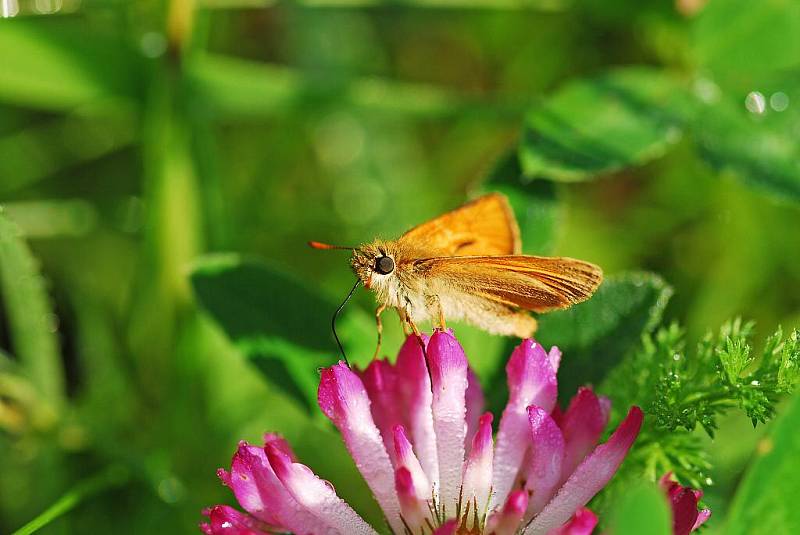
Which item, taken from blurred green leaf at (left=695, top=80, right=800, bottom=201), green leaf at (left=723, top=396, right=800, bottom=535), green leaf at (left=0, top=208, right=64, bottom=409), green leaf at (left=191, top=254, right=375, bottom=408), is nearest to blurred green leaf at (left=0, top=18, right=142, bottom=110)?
green leaf at (left=0, top=208, right=64, bottom=409)

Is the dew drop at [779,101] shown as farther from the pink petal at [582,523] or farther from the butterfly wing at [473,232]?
the pink petal at [582,523]

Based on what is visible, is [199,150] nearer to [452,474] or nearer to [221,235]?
[221,235]

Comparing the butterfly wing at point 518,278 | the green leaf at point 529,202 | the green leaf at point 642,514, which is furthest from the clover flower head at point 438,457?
the green leaf at point 529,202

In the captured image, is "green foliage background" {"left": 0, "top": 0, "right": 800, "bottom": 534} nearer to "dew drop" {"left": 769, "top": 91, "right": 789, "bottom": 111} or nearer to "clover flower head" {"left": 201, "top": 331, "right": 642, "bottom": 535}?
"dew drop" {"left": 769, "top": 91, "right": 789, "bottom": 111}

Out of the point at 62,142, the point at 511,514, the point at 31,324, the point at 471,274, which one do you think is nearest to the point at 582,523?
the point at 511,514

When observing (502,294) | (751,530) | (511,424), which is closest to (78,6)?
(502,294)

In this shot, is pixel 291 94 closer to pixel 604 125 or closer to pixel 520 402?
pixel 604 125
